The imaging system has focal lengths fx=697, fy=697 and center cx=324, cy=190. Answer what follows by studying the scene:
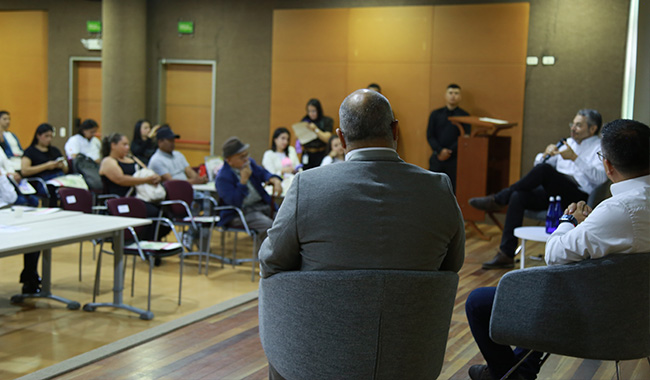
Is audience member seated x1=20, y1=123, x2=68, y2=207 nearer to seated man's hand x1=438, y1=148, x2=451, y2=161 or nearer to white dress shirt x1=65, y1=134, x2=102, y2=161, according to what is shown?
white dress shirt x1=65, y1=134, x2=102, y2=161

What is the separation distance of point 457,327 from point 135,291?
297 cm

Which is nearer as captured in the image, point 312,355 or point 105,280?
point 312,355

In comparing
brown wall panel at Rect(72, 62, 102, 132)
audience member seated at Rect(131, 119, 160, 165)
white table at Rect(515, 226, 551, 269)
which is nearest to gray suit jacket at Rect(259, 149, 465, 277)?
Result: white table at Rect(515, 226, 551, 269)

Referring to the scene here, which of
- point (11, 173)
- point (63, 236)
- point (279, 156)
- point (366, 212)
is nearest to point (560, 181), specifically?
point (279, 156)

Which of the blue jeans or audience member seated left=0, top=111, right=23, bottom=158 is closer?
the blue jeans

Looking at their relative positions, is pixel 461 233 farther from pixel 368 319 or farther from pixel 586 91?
pixel 586 91

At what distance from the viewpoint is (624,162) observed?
289 centimetres

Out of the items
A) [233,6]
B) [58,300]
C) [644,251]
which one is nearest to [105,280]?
[58,300]

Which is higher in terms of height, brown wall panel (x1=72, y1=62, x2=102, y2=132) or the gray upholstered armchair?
brown wall panel (x1=72, y1=62, x2=102, y2=132)

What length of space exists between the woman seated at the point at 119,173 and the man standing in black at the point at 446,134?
4.16m

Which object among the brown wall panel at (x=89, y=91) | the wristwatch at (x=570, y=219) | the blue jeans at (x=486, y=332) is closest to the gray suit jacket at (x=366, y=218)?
the blue jeans at (x=486, y=332)

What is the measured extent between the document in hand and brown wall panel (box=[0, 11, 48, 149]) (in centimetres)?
561

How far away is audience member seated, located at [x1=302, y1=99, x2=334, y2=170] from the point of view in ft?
32.3

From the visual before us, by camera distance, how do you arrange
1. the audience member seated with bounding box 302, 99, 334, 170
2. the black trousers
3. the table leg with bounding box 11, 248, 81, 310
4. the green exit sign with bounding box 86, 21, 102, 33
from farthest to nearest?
the green exit sign with bounding box 86, 21, 102, 33 → the audience member seated with bounding box 302, 99, 334, 170 → the black trousers → the table leg with bounding box 11, 248, 81, 310
